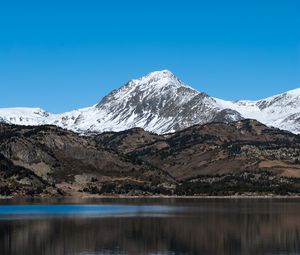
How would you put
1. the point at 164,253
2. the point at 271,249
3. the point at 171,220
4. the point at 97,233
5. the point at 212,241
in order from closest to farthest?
the point at 164,253, the point at 271,249, the point at 212,241, the point at 97,233, the point at 171,220

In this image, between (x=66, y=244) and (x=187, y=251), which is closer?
(x=187, y=251)

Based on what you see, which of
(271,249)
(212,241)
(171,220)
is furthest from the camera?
(171,220)

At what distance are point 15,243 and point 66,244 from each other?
32.6 feet

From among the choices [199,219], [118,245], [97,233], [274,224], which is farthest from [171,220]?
[118,245]

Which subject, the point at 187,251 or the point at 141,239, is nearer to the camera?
the point at 187,251

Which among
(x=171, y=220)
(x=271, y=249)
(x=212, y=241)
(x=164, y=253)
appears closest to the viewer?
(x=164, y=253)

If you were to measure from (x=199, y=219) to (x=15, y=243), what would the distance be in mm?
78211

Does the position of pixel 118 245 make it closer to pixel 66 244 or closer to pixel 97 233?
pixel 66 244

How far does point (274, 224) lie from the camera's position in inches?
6880

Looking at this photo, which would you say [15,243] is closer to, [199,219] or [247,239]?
[247,239]

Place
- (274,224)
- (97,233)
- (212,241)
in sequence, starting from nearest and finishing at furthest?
(212,241), (97,233), (274,224)

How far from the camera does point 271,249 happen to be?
118 metres

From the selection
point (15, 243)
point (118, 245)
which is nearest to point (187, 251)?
point (118, 245)

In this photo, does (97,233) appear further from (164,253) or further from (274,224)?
(274,224)
